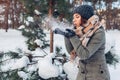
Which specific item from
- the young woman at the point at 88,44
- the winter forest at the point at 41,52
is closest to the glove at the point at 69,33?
the young woman at the point at 88,44

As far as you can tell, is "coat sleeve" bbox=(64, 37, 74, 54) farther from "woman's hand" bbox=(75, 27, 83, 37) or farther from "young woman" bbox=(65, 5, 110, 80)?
"woman's hand" bbox=(75, 27, 83, 37)

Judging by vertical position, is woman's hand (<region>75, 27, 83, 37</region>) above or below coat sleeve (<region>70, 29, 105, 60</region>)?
above

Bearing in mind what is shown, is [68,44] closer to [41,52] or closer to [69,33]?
[69,33]

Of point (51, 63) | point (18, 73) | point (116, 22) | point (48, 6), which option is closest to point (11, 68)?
point (18, 73)

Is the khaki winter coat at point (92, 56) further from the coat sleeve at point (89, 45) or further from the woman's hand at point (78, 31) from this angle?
the woman's hand at point (78, 31)

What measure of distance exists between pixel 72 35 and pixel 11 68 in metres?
2.02

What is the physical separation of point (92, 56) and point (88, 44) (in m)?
0.13

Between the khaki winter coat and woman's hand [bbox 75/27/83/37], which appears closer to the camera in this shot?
the khaki winter coat

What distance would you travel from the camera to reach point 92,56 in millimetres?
2914

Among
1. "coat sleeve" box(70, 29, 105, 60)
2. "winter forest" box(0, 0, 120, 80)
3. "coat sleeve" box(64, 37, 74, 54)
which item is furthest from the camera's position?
"winter forest" box(0, 0, 120, 80)

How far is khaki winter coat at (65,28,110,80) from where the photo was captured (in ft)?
9.14

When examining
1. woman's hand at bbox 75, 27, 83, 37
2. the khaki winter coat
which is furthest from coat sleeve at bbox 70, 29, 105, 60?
woman's hand at bbox 75, 27, 83, 37

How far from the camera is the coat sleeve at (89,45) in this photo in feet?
9.10

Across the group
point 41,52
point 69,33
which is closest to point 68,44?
point 69,33
